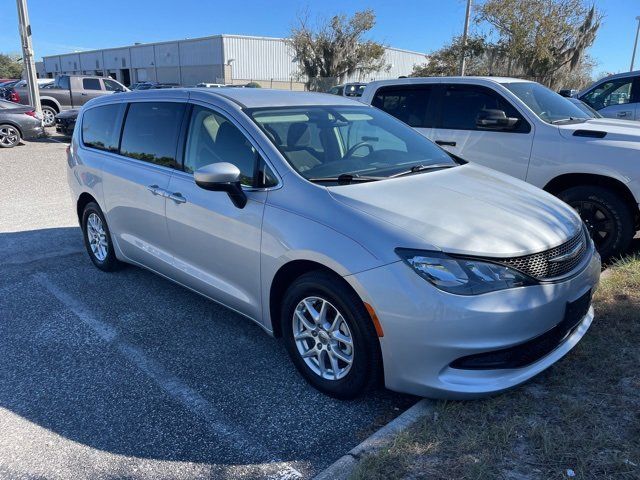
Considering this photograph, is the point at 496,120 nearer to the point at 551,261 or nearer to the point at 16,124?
the point at 551,261

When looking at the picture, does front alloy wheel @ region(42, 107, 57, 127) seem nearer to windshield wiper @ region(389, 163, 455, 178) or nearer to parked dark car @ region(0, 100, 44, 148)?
parked dark car @ region(0, 100, 44, 148)

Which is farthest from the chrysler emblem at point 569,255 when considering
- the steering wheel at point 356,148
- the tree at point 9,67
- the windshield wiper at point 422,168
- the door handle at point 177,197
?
the tree at point 9,67

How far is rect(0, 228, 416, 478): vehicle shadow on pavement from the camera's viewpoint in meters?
2.74

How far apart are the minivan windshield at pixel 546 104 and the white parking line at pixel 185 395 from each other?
4616 millimetres

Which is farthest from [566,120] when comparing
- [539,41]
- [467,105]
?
[539,41]

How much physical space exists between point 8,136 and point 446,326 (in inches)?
630

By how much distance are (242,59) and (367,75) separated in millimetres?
12415

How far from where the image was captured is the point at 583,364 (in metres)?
3.16

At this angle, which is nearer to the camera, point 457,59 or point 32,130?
point 32,130

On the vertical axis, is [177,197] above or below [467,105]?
below

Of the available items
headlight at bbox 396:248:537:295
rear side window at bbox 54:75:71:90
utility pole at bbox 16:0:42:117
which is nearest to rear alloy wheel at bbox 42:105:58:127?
rear side window at bbox 54:75:71:90

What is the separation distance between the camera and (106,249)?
5.08 metres

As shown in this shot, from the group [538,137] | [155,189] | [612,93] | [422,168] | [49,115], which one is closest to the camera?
[422,168]

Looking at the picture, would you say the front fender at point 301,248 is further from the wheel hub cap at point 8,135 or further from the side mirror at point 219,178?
the wheel hub cap at point 8,135
